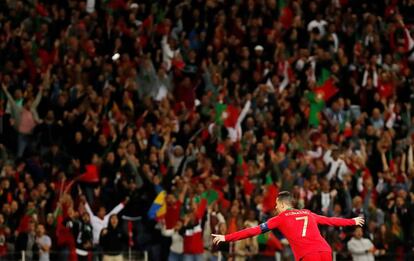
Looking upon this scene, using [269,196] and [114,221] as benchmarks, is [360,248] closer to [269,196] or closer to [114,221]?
[269,196]

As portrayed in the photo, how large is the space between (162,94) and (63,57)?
223 centimetres

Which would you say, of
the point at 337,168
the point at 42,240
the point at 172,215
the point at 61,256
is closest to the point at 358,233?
the point at 337,168

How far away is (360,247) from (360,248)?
0.07 ft

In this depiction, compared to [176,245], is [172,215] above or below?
above

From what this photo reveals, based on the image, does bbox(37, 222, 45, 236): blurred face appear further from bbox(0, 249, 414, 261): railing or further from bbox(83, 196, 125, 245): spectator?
bbox(83, 196, 125, 245): spectator

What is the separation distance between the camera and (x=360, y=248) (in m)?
22.8

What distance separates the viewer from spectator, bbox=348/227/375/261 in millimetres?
22625

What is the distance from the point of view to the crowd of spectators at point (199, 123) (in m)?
23.4

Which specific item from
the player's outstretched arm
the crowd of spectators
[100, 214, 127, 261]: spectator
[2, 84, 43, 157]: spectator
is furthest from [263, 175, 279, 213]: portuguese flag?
the player's outstretched arm

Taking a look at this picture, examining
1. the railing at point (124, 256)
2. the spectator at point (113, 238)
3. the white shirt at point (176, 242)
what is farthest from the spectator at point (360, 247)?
the spectator at point (113, 238)

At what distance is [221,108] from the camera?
2650 centimetres

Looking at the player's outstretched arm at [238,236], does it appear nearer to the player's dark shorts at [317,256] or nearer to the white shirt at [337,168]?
the player's dark shorts at [317,256]

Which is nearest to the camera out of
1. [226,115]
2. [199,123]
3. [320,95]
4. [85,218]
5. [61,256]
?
[61,256]

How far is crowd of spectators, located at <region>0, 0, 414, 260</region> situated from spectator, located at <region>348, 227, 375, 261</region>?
3cm
